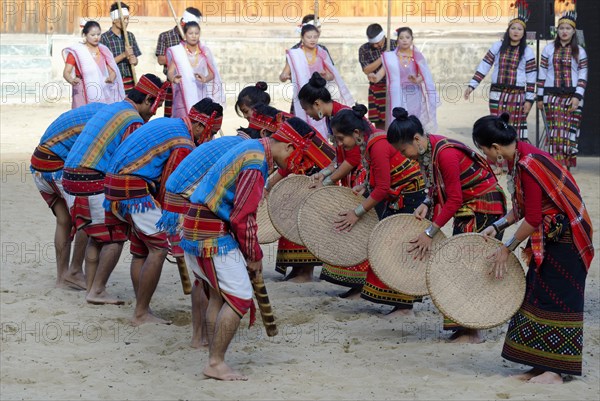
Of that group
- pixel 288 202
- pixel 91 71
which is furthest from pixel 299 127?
pixel 91 71

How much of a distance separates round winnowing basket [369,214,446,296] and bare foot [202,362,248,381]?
111 centimetres

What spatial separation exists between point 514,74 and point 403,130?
7.05m

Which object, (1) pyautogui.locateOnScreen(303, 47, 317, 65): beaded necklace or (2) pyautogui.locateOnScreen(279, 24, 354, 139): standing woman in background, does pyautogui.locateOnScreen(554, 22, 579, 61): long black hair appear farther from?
(1) pyautogui.locateOnScreen(303, 47, 317, 65): beaded necklace

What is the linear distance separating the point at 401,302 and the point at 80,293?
238cm

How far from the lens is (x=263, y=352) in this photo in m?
6.50

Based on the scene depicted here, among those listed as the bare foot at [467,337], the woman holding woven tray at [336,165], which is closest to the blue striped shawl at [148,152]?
the woman holding woven tray at [336,165]

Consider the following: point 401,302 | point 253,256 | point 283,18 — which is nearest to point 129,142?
point 253,256

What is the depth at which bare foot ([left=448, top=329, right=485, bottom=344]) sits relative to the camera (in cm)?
664

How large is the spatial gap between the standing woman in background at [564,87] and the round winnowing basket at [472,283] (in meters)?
7.15

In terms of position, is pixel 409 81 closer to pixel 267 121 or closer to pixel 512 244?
pixel 267 121

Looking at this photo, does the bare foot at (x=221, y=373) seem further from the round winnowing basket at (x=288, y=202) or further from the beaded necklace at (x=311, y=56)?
the beaded necklace at (x=311, y=56)

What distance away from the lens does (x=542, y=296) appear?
18.8ft

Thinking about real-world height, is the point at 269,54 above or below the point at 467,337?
above

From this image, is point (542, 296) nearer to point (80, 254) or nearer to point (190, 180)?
point (190, 180)
